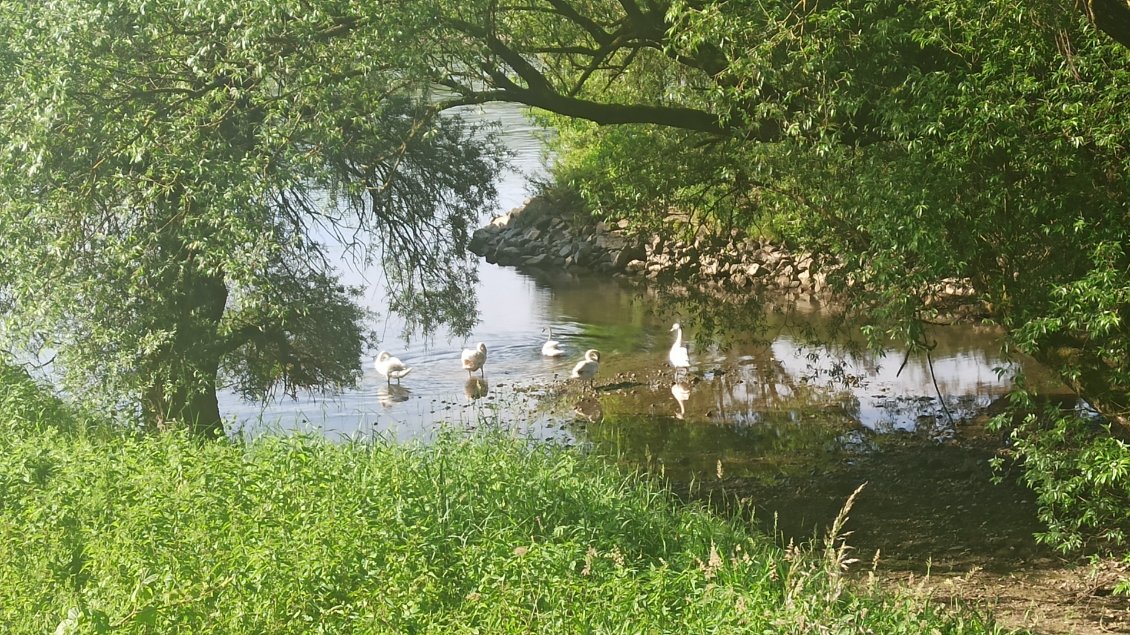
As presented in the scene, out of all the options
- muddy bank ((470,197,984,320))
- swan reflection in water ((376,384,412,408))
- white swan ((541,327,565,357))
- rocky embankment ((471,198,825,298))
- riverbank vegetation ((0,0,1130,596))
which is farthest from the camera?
rocky embankment ((471,198,825,298))

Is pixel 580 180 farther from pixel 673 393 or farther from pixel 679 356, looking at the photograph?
pixel 679 356

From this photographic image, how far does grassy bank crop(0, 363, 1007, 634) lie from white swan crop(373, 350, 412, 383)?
11391mm

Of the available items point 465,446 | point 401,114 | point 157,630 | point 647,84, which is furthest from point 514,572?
point 647,84

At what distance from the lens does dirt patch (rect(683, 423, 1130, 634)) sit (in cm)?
999

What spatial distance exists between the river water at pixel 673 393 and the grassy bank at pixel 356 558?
4.88m

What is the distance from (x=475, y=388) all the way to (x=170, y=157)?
10715 millimetres

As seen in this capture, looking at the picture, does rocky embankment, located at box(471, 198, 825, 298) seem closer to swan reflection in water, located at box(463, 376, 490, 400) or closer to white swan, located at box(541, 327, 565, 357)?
white swan, located at box(541, 327, 565, 357)

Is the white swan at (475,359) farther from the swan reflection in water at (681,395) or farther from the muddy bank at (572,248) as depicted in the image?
the muddy bank at (572,248)

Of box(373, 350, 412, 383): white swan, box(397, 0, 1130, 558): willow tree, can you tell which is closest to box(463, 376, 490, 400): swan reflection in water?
box(373, 350, 412, 383): white swan

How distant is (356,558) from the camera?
6871 mm

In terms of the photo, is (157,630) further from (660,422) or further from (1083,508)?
(660,422)

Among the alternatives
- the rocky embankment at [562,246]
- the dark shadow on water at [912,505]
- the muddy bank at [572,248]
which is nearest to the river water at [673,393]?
the dark shadow on water at [912,505]

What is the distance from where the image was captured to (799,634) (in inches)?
250

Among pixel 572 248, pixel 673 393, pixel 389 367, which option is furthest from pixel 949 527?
pixel 572 248
